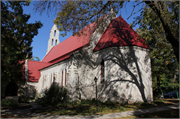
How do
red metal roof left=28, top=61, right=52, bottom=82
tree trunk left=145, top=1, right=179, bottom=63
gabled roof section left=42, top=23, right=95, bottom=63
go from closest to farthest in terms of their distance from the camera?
1. tree trunk left=145, top=1, right=179, bottom=63
2. gabled roof section left=42, top=23, right=95, bottom=63
3. red metal roof left=28, top=61, right=52, bottom=82

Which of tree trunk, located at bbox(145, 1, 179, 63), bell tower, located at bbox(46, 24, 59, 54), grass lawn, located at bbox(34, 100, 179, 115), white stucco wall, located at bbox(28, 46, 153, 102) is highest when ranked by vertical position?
bell tower, located at bbox(46, 24, 59, 54)

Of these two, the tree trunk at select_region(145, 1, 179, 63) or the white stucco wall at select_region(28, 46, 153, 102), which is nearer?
the tree trunk at select_region(145, 1, 179, 63)

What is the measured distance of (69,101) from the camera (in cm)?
1437

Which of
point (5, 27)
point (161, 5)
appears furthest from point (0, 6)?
point (161, 5)

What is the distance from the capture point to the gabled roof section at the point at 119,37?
1467cm

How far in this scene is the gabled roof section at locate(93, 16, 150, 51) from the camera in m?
14.7

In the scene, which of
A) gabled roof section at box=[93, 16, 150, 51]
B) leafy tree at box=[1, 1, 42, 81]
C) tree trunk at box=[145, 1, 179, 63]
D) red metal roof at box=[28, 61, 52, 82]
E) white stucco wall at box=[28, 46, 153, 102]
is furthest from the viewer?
red metal roof at box=[28, 61, 52, 82]

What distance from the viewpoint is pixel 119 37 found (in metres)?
15.2

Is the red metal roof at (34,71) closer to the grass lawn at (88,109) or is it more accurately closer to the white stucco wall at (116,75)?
the white stucco wall at (116,75)

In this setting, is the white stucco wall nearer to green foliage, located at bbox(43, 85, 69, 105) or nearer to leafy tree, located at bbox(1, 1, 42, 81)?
green foliage, located at bbox(43, 85, 69, 105)

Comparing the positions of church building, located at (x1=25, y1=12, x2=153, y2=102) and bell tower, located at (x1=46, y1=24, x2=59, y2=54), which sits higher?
bell tower, located at (x1=46, y1=24, x2=59, y2=54)

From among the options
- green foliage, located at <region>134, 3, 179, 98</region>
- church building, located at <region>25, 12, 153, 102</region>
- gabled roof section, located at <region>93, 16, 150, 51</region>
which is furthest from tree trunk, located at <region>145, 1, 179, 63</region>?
gabled roof section, located at <region>93, 16, 150, 51</region>

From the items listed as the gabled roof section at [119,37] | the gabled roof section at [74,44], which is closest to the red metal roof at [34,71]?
the gabled roof section at [74,44]

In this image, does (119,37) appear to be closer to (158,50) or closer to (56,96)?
(158,50)
